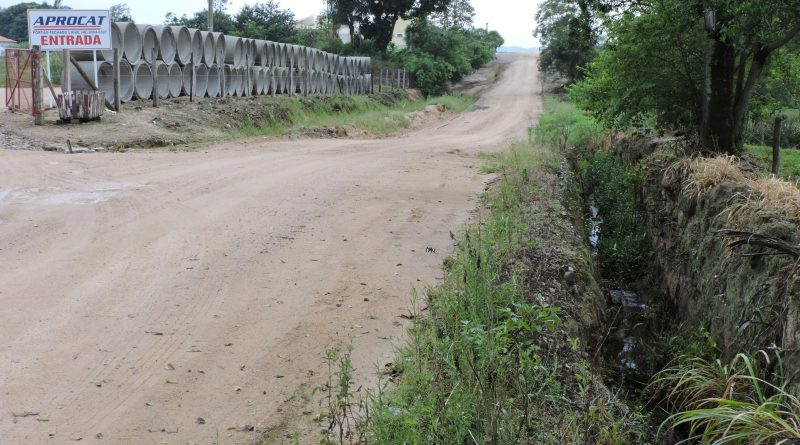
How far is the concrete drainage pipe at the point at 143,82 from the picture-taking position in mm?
19953

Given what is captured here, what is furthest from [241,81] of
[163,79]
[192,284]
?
[192,284]

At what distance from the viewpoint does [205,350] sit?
5.25 m

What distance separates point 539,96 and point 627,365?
138ft

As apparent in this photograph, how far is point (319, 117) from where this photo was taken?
87.1ft

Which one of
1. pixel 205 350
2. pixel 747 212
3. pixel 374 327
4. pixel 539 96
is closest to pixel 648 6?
pixel 747 212

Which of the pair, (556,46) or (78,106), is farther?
(556,46)

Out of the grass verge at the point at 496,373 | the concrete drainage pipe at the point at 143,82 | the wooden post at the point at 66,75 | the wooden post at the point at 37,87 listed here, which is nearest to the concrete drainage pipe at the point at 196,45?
the concrete drainage pipe at the point at 143,82

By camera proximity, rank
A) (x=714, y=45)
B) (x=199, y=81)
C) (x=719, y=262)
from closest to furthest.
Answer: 1. (x=719, y=262)
2. (x=714, y=45)
3. (x=199, y=81)

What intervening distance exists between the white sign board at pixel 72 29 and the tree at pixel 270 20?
3271 cm

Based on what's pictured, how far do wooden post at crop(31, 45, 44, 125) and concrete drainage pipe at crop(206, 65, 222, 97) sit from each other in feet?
21.5

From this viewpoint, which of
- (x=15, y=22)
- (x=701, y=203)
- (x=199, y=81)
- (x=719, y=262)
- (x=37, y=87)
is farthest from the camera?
(x=15, y=22)

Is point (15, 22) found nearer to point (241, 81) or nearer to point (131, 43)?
point (241, 81)

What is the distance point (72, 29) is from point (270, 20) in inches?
1364

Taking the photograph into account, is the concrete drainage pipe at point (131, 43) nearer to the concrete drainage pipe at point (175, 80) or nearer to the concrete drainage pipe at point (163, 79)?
the concrete drainage pipe at point (163, 79)
